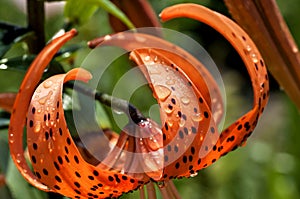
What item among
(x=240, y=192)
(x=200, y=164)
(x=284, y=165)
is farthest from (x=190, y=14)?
(x=284, y=165)

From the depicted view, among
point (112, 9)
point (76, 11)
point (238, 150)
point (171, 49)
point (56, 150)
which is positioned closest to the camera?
point (56, 150)

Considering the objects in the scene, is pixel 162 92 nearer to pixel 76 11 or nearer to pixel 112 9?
pixel 112 9

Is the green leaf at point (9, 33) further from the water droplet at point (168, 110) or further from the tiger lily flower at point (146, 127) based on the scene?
the water droplet at point (168, 110)

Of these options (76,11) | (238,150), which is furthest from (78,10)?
(238,150)

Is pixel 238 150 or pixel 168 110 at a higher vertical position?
pixel 168 110

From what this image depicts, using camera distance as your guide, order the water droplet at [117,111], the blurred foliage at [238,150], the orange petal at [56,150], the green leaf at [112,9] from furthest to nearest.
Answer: the blurred foliage at [238,150] → the green leaf at [112,9] → the water droplet at [117,111] → the orange petal at [56,150]

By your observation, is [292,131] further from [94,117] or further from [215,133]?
[215,133]

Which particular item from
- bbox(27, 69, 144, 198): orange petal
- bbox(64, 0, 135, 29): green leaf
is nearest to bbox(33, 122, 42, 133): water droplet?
bbox(27, 69, 144, 198): orange petal

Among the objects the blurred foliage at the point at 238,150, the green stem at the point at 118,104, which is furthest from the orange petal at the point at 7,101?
the blurred foliage at the point at 238,150

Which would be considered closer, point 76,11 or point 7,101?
point 7,101
